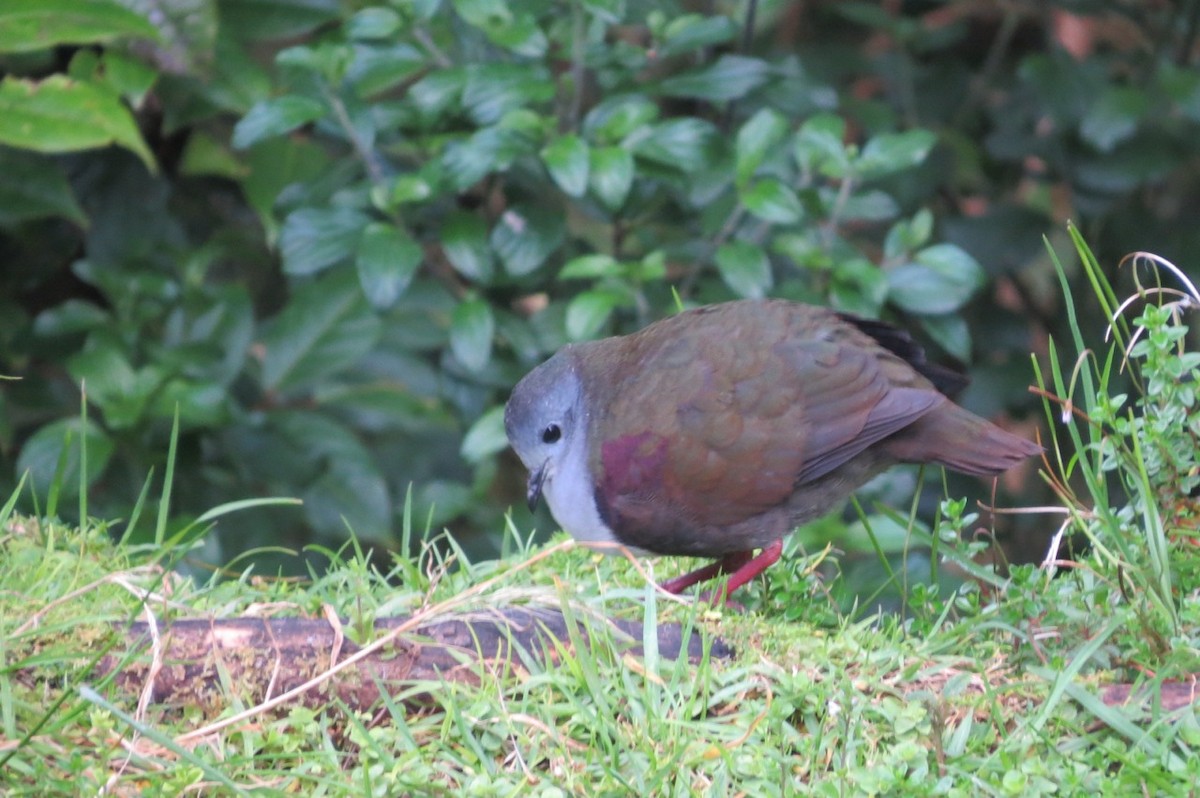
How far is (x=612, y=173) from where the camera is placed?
12.4ft

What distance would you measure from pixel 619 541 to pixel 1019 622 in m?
0.93

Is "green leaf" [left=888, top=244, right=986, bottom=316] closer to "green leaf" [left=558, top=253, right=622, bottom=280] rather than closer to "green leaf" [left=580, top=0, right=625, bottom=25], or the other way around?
"green leaf" [left=558, top=253, right=622, bottom=280]

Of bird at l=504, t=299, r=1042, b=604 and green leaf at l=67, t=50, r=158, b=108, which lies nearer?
bird at l=504, t=299, r=1042, b=604

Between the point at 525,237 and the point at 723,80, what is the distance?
0.85m

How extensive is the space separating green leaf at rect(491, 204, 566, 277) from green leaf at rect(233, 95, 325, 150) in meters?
0.68

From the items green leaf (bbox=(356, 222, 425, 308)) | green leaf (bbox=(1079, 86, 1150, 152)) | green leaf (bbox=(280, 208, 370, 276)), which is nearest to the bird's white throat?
green leaf (bbox=(356, 222, 425, 308))

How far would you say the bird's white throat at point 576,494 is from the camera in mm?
3008

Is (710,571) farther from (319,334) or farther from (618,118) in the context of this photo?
(319,334)

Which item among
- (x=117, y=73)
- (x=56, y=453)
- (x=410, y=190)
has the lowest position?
(x=56, y=453)

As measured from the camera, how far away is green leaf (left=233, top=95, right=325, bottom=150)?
12.9 ft

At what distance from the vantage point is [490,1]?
3801 millimetres

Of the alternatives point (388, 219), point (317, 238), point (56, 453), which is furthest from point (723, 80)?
point (56, 453)

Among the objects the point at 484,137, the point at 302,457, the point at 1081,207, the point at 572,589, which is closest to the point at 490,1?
the point at 484,137

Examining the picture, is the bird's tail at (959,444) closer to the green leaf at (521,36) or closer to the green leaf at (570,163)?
the green leaf at (570,163)
